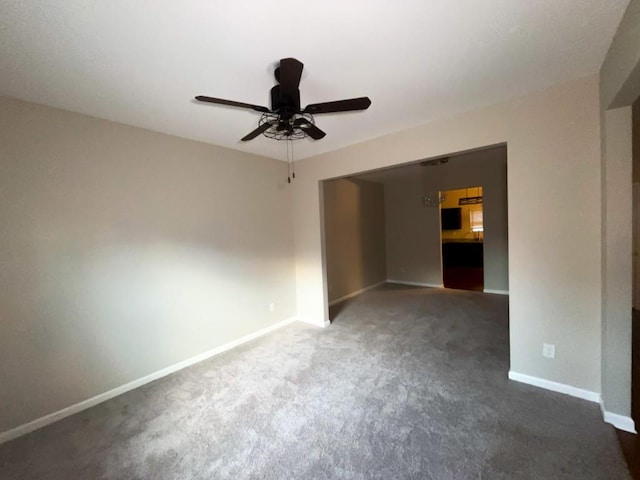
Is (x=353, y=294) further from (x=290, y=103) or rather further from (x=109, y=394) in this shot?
(x=290, y=103)

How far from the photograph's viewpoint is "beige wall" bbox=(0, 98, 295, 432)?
1.92 metres

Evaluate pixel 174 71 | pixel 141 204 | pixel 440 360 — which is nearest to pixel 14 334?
pixel 141 204

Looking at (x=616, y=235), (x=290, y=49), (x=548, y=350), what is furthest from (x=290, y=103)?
(x=548, y=350)

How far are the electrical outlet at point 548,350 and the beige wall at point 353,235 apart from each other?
3075 mm

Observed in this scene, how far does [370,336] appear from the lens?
11.0 ft

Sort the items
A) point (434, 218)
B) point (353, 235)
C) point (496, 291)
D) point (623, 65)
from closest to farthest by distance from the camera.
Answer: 1. point (623, 65)
2. point (496, 291)
3. point (353, 235)
4. point (434, 218)

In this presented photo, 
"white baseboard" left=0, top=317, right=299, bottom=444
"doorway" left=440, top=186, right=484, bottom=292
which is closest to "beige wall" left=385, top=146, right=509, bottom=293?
"doorway" left=440, top=186, right=484, bottom=292

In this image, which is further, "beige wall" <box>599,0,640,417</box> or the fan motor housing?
"beige wall" <box>599,0,640,417</box>

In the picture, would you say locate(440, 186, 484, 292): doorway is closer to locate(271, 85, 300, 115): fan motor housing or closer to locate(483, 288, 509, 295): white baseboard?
locate(483, 288, 509, 295): white baseboard

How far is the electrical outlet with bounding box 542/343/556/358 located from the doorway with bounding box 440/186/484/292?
17.5ft

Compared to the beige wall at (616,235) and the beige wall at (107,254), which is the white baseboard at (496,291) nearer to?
the beige wall at (616,235)

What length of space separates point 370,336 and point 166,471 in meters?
2.37

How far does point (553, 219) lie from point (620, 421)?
4.58 ft

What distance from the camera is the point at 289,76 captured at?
146 centimetres
